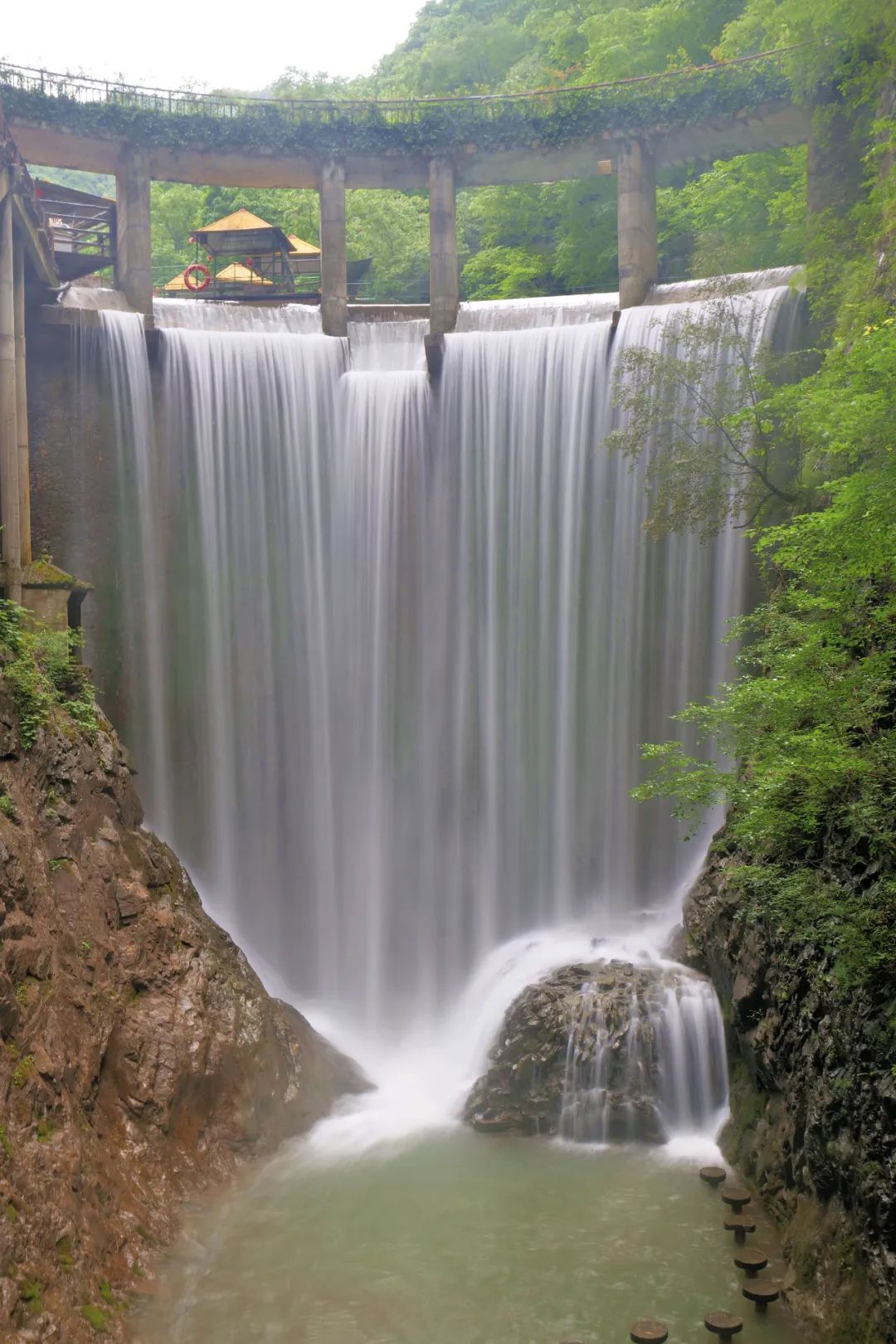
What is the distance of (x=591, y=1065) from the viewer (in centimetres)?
1666

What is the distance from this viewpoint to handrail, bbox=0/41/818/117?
82.0ft

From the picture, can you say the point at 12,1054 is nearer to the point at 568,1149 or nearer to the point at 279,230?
the point at 568,1149

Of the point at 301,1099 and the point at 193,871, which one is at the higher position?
the point at 193,871

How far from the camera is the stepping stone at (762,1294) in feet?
38.1

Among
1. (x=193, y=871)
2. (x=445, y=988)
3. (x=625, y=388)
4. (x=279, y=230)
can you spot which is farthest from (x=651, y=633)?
(x=279, y=230)

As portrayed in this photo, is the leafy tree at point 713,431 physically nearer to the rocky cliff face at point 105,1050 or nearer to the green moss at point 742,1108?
the green moss at point 742,1108

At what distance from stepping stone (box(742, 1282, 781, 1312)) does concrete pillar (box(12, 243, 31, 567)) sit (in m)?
15.2

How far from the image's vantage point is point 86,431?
2292 cm

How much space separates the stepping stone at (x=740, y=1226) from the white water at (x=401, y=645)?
8.51 meters

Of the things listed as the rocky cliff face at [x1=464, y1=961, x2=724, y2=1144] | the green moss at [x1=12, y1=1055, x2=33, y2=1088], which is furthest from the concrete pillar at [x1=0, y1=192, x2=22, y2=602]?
the rocky cliff face at [x1=464, y1=961, x2=724, y2=1144]

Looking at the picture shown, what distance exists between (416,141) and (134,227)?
633cm

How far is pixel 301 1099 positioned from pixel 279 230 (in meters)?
22.6

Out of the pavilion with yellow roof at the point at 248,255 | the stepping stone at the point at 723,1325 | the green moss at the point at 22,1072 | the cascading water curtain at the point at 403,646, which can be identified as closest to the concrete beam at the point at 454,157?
the pavilion with yellow roof at the point at 248,255

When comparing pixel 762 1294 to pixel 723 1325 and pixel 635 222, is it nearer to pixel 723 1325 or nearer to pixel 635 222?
pixel 723 1325
